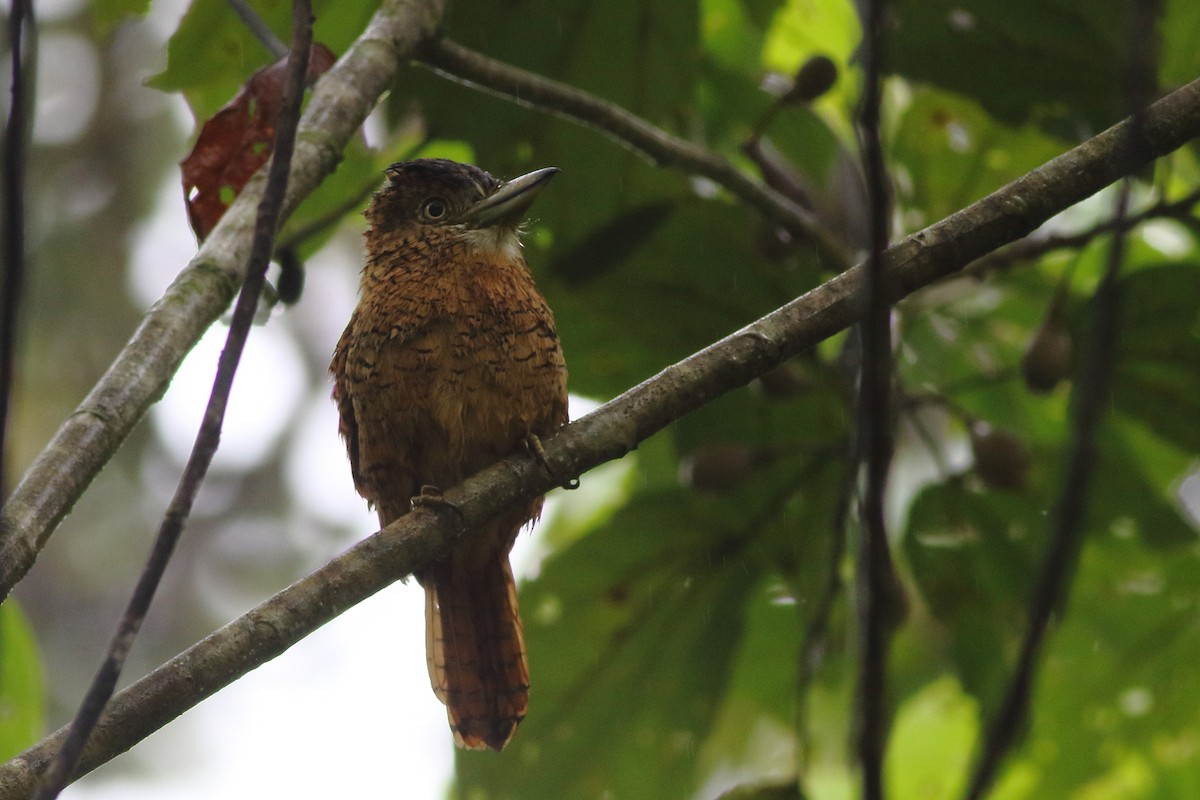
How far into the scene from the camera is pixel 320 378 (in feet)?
28.8

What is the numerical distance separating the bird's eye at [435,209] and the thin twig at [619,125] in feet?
1.07

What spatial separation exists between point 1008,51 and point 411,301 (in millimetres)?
1490

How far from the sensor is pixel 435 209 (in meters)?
3.26

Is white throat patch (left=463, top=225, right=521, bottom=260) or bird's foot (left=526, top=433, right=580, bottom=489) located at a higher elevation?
white throat patch (left=463, top=225, right=521, bottom=260)

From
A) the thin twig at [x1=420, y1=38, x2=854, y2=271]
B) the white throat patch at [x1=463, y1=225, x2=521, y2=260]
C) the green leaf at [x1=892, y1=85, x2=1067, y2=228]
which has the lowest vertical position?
the white throat patch at [x1=463, y1=225, x2=521, y2=260]

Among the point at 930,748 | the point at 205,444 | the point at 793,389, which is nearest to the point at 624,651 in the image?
the point at 793,389

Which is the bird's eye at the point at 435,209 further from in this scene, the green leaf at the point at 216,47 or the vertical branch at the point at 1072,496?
the vertical branch at the point at 1072,496

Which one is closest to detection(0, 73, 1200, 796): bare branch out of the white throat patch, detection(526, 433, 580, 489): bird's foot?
detection(526, 433, 580, 489): bird's foot

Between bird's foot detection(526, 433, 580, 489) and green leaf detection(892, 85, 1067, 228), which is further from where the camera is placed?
green leaf detection(892, 85, 1067, 228)

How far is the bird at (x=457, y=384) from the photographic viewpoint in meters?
2.74

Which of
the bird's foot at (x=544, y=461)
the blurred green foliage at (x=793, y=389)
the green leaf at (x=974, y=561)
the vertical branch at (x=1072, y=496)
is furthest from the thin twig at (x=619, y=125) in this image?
the vertical branch at (x=1072, y=496)

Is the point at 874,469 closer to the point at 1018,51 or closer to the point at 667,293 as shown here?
the point at 667,293

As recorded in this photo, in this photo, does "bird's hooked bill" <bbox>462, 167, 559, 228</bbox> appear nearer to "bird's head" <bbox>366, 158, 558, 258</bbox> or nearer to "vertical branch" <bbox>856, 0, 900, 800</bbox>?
"bird's head" <bbox>366, 158, 558, 258</bbox>

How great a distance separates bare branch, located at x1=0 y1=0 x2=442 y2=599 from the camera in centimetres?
182
